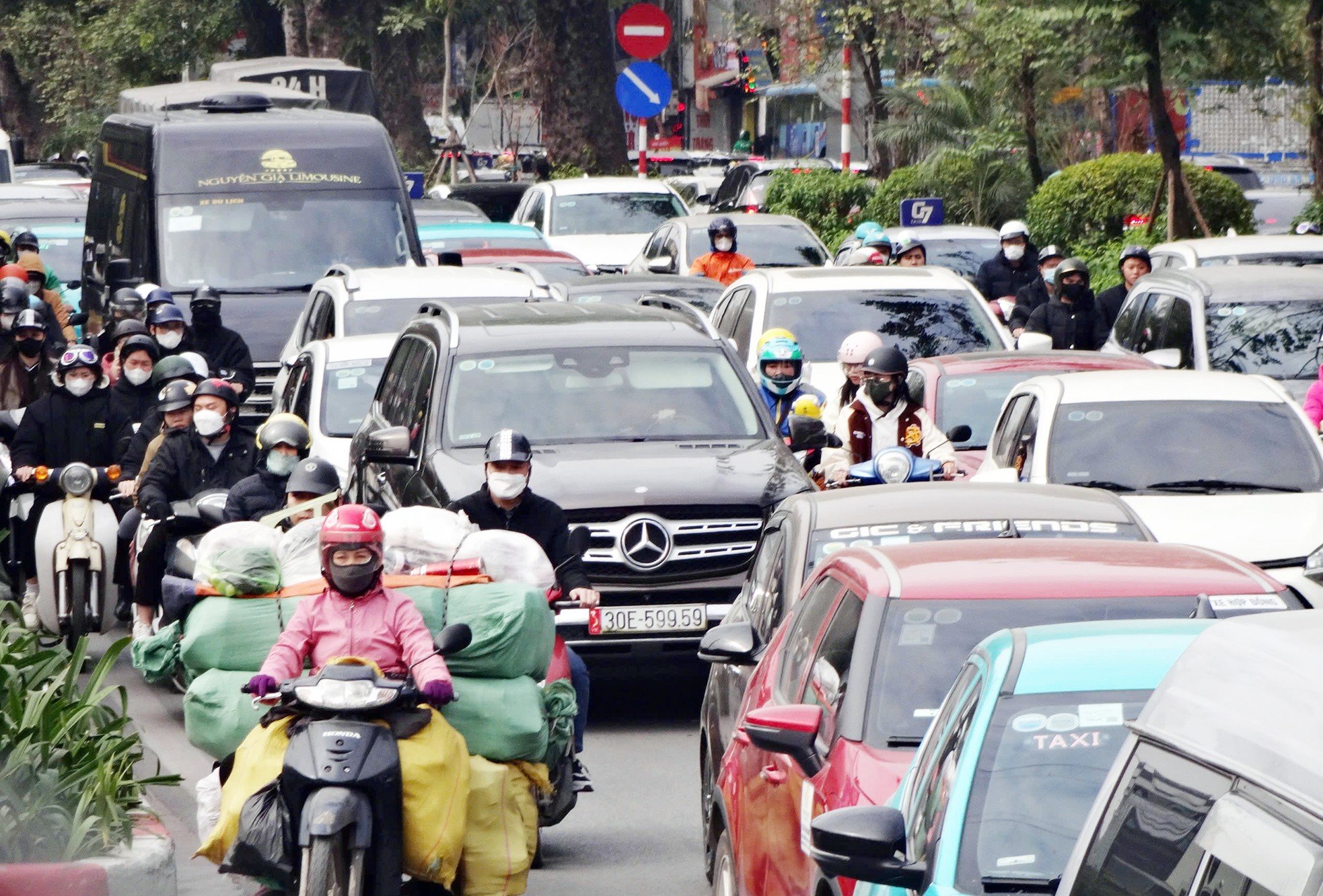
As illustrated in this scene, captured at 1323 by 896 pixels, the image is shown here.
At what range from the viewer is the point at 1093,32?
71.4 ft

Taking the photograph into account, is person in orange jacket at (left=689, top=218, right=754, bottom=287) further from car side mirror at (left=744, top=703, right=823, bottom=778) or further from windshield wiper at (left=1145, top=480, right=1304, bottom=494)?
car side mirror at (left=744, top=703, right=823, bottom=778)

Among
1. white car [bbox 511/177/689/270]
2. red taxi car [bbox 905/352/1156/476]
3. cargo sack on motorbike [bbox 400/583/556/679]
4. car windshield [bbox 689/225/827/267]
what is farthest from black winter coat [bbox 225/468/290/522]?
white car [bbox 511/177/689/270]

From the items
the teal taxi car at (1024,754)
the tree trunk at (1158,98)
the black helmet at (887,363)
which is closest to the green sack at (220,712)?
the teal taxi car at (1024,754)

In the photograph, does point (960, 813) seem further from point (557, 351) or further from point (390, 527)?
point (557, 351)

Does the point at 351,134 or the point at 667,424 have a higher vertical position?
the point at 351,134

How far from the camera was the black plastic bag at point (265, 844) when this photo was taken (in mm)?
6352

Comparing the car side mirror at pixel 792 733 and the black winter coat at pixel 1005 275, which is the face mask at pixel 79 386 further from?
the black winter coat at pixel 1005 275

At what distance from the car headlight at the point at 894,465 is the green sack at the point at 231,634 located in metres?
3.80

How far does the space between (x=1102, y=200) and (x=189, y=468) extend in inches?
580

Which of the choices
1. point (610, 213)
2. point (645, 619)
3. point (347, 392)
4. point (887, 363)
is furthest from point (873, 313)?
point (610, 213)

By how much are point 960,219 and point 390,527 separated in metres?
23.3

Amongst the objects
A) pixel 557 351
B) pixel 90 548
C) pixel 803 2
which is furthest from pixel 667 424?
pixel 803 2

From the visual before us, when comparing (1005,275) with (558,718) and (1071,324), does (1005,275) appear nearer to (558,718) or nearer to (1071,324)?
(1071,324)

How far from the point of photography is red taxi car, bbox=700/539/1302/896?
558 cm
